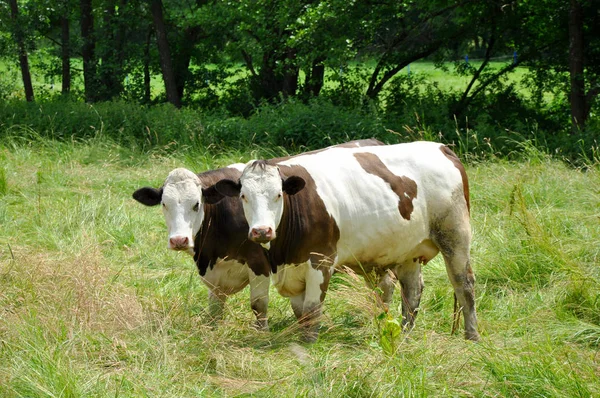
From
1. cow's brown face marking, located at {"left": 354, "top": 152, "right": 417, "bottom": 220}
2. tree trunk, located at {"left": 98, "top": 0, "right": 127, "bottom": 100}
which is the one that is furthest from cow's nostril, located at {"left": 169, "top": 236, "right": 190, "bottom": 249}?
tree trunk, located at {"left": 98, "top": 0, "right": 127, "bottom": 100}

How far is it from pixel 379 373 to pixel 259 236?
4.06 feet

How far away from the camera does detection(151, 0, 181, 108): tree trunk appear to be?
57.6 ft

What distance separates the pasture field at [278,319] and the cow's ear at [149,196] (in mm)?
647

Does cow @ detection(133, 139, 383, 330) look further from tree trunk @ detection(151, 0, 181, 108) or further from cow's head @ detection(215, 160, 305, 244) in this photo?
tree trunk @ detection(151, 0, 181, 108)

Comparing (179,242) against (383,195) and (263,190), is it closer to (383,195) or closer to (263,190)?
(263,190)

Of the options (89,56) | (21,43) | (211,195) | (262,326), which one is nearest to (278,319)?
(262,326)

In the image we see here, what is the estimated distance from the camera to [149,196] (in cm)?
613

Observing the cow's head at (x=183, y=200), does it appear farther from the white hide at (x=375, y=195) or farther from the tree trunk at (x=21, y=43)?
the tree trunk at (x=21, y=43)

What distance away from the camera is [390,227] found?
245 inches

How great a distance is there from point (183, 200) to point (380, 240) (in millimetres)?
1473

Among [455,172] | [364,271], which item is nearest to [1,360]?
[364,271]

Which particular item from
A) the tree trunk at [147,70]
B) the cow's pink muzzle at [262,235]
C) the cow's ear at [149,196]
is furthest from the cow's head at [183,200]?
the tree trunk at [147,70]

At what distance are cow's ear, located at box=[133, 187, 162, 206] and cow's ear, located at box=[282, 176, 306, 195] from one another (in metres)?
0.98

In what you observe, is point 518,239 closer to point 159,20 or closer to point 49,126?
point 49,126
